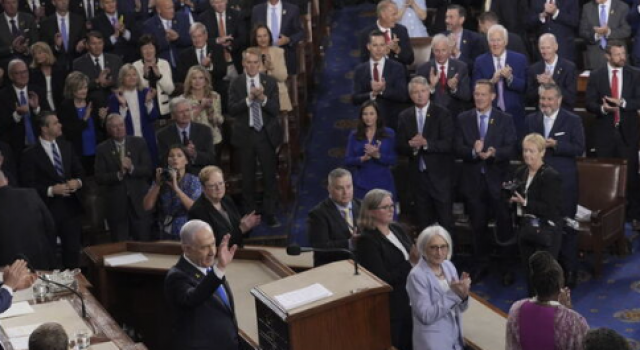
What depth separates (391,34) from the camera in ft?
31.4

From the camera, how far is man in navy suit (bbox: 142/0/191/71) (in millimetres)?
9977

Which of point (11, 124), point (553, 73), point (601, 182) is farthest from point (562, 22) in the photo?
point (11, 124)

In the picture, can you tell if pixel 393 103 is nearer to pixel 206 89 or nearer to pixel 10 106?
pixel 206 89

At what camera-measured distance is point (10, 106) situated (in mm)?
9109

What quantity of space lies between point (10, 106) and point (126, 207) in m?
1.43

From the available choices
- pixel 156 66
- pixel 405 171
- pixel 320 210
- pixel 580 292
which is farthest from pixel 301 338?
pixel 156 66

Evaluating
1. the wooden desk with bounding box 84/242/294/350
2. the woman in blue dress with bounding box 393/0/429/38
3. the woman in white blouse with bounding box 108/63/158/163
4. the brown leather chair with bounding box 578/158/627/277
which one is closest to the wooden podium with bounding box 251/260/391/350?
the wooden desk with bounding box 84/242/294/350

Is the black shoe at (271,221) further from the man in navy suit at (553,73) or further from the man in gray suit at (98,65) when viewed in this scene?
the man in navy suit at (553,73)

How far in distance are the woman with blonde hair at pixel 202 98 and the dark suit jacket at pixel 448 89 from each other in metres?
1.62

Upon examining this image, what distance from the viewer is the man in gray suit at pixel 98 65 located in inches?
366

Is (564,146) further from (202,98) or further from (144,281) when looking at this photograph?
(144,281)

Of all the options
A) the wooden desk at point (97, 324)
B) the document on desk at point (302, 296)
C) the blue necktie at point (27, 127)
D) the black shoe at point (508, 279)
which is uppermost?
the blue necktie at point (27, 127)

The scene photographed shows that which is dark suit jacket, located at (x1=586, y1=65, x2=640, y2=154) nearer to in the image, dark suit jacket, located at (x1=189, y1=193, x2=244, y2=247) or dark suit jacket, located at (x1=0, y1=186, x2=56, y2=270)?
dark suit jacket, located at (x1=189, y1=193, x2=244, y2=247)

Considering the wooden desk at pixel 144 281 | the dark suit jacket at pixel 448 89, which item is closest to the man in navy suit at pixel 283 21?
the dark suit jacket at pixel 448 89
